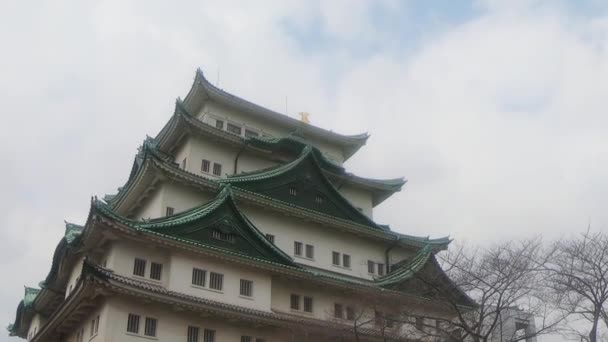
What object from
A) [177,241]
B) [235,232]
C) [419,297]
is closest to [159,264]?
[177,241]

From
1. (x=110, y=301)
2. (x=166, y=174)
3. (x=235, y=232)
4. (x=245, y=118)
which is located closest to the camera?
(x=110, y=301)

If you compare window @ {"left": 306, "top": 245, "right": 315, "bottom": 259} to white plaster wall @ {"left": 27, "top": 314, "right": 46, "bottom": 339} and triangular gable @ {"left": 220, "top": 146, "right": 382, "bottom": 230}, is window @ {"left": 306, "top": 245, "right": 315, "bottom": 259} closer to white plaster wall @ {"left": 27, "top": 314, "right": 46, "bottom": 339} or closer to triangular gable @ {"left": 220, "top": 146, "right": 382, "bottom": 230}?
triangular gable @ {"left": 220, "top": 146, "right": 382, "bottom": 230}

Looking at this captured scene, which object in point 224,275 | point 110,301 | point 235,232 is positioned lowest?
point 110,301

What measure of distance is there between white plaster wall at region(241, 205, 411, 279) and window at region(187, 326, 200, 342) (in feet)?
25.8

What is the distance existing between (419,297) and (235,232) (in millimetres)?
8921

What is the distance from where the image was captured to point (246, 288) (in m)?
29.7

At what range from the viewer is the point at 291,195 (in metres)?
35.8

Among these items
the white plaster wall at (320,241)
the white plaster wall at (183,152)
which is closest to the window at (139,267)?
the white plaster wall at (320,241)

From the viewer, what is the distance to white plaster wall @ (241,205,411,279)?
34531mm

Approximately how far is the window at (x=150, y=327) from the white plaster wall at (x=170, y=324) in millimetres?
147

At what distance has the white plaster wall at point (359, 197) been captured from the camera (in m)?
40.9

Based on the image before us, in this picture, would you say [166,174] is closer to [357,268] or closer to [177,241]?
[177,241]

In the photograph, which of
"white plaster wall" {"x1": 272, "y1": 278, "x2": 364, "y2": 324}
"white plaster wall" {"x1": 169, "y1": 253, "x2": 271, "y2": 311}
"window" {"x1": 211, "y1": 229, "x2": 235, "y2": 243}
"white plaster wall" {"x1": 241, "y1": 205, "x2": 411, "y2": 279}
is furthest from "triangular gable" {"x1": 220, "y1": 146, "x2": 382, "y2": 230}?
"white plaster wall" {"x1": 169, "y1": 253, "x2": 271, "y2": 311}

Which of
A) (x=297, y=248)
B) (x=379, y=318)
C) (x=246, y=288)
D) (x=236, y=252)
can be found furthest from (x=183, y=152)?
(x=379, y=318)
